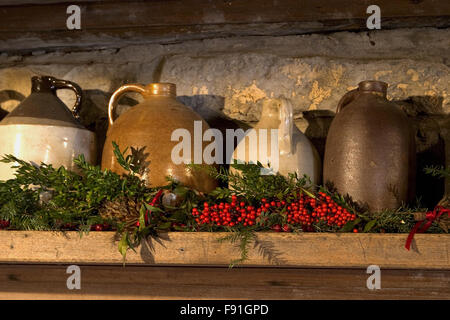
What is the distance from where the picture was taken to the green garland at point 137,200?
28.5 inches

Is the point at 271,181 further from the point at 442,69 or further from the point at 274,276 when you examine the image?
the point at 442,69

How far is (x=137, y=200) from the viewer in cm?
75

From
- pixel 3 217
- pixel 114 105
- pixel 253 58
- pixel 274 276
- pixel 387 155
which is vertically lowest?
pixel 274 276

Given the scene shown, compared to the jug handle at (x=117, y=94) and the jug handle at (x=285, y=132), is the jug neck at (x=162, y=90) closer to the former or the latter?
the jug handle at (x=117, y=94)

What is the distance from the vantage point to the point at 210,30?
3.28ft

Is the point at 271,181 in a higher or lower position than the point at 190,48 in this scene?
lower

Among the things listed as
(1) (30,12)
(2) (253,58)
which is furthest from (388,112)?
(1) (30,12)

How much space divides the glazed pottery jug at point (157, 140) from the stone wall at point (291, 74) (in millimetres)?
171

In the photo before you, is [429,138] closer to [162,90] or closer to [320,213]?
[320,213]

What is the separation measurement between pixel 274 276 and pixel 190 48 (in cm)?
54

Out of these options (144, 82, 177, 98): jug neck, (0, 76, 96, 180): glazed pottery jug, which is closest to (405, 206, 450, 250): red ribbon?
(144, 82, 177, 98): jug neck

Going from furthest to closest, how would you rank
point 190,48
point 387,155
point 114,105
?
point 190,48 → point 114,105 → point 387,155

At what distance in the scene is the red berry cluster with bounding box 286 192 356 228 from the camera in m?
0.72

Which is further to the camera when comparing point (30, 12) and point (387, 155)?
point (30, 12)
